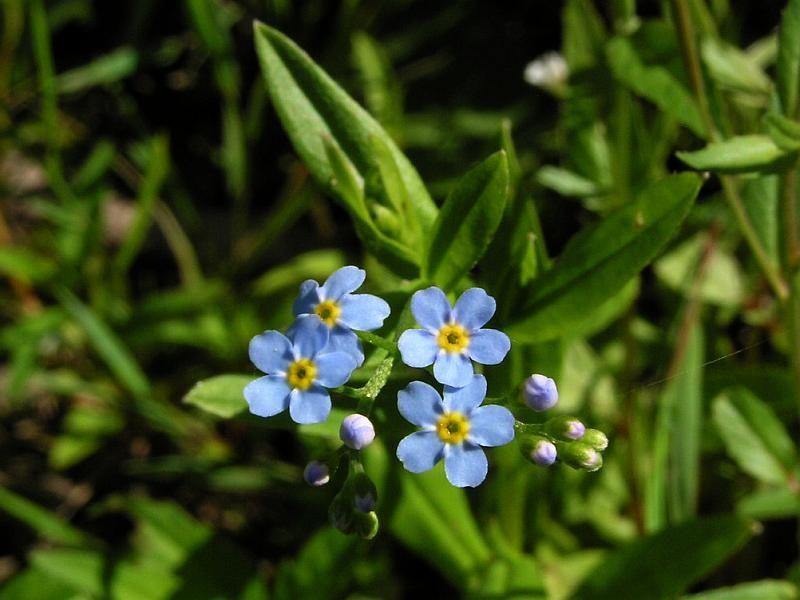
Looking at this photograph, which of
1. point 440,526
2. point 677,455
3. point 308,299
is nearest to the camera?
point 308,299

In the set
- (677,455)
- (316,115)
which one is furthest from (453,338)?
(677,455)

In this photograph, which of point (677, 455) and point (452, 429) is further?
point (677, 455)

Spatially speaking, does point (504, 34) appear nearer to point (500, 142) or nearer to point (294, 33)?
point (294, 33)

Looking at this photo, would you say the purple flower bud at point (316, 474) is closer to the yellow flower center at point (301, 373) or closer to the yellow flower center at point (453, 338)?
the yellow flower center at point (301, 373)

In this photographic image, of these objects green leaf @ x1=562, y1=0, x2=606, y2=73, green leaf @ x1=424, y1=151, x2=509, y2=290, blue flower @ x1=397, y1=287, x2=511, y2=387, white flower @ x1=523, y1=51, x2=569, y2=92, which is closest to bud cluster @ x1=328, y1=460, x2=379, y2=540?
blue flower @ x1=397, y1=287, x2=511, y2=387

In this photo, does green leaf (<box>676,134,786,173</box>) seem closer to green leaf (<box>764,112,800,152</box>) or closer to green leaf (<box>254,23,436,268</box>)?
green leaf (<box>764,112,800,152</box>)

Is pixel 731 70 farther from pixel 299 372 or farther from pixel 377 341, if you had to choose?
pixel 299 372
